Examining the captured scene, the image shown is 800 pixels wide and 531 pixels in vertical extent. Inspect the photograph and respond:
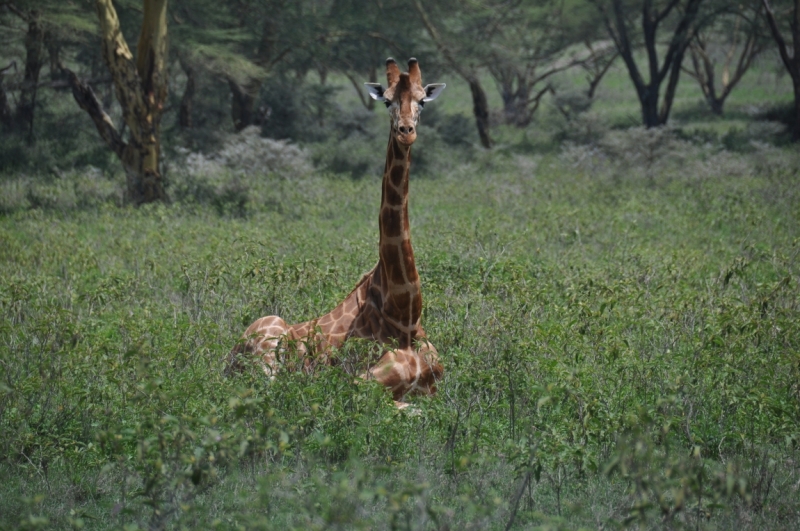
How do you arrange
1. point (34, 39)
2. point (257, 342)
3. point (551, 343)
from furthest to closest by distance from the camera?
point (34, 39)
point (551, 343)
point (257, 342)

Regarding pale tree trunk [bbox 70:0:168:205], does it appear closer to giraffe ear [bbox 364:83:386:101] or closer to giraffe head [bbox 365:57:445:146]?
giraffe ear [bbox 364:83:386:101]

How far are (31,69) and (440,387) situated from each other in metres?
15.2

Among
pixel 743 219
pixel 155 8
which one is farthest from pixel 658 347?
pixel 155 8

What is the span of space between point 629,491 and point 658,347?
217 cm

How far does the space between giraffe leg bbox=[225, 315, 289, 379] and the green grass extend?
0.43 feet

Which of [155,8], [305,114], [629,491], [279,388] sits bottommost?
[629,491]

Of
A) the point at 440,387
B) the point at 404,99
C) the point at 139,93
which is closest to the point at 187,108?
the point at 139,93

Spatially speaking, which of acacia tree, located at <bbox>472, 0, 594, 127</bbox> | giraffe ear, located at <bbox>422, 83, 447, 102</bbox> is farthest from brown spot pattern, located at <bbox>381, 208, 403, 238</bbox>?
acacia tree, located at <bbox>472, 0, 594, 127</bbox>

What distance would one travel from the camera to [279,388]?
504 cm

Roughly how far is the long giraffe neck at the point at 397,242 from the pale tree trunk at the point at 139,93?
8219 mm

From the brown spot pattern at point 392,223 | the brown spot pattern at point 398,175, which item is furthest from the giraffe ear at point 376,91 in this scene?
the brown spot pattern at point 392,223

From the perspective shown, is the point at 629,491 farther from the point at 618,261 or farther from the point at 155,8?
the point at 155,8

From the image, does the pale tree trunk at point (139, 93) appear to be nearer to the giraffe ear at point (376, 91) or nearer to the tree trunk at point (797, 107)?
the giraffe ear at point (376, 91)

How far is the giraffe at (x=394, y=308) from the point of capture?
17.0ft
